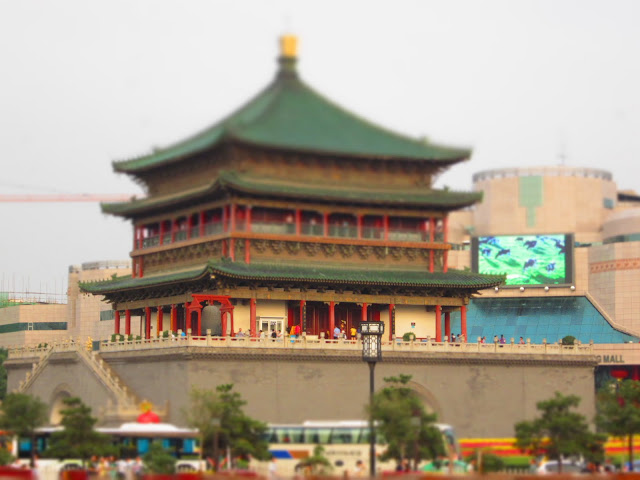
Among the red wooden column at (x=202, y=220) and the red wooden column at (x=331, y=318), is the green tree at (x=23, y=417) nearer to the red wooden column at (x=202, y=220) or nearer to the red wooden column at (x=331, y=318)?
the red wooden column at (x=202, y=220)

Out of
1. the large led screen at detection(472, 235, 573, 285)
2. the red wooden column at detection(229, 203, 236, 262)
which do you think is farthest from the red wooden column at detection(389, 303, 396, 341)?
the large led screen at detection(472, 235, 573, 285)

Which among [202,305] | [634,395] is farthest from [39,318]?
[634,395]

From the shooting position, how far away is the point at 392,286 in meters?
80.5

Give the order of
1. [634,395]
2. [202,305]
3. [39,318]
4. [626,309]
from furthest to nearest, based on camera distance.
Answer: [39,318]
[626,309]
[202,305]
[634,395]

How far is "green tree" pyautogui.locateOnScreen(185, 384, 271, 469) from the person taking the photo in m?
61.2

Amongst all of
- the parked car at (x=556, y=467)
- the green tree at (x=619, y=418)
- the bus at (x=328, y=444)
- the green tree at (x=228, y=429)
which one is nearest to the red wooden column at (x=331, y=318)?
the bus at (x=328, y=444)

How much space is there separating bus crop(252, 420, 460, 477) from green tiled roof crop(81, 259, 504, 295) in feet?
37.4

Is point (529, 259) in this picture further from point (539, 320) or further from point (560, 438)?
point (560, 438)

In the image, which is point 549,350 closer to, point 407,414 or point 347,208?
point 347,208

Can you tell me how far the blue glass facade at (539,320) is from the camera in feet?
372

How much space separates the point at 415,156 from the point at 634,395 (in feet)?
65.9

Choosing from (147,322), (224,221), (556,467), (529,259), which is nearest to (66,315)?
(529,259)

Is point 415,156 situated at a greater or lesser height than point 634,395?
greater

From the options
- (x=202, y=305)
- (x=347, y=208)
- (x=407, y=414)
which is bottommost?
(x=407, y=414)
